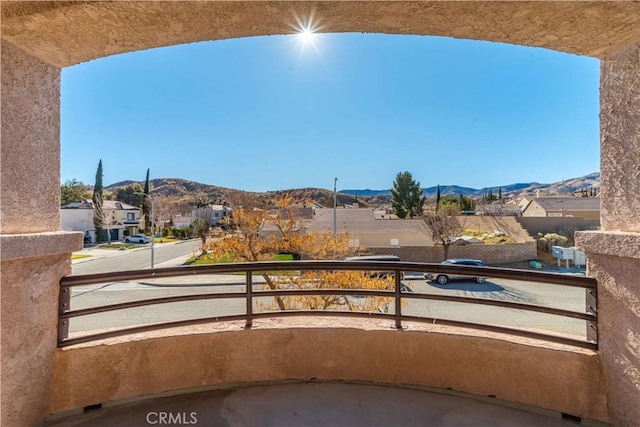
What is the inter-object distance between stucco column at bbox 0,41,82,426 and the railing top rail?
21 centimetres

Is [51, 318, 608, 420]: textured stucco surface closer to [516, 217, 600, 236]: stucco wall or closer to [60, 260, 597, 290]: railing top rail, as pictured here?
[60, 260, 597, 290]: railing top rail

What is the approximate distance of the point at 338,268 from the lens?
230 centimetres

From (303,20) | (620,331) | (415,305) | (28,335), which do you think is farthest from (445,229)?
(28,335)

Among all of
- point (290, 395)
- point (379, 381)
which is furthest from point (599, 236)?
point (290, 395)

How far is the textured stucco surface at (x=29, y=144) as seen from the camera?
5.33ft

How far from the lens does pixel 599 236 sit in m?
1.69

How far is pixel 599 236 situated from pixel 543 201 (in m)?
37.5

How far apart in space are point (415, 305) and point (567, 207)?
28283 millimetres

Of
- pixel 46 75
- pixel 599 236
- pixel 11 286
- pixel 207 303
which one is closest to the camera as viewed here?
pixel 11 286

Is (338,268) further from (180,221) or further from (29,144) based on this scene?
(180,221)

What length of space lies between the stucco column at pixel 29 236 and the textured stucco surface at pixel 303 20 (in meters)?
0.22

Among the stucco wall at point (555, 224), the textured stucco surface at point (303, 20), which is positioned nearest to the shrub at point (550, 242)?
the stucco wall at point (555, 224)

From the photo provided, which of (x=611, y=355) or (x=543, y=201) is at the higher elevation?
(x=543, y=201)

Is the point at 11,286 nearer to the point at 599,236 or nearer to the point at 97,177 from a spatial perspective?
the point at 599,236
